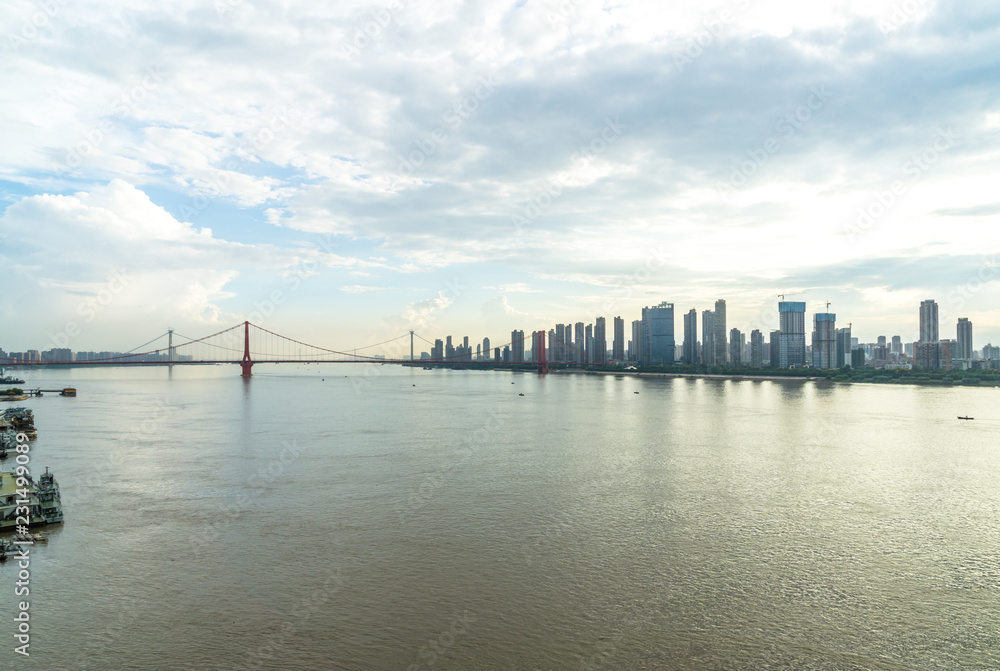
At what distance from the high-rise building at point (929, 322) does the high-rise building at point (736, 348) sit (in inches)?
1245

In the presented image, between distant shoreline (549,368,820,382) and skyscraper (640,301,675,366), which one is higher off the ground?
skyscraper (640,301,675,366)

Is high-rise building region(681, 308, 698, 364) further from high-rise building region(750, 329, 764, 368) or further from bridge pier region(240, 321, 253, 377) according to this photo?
bridge pier region(240, 321, 253, 377)

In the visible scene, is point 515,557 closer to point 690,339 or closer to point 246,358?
point 246,358

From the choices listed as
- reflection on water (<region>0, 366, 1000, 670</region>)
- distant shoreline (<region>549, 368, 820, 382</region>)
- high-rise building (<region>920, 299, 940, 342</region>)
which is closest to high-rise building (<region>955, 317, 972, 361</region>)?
high-rise building (<region>920, 299, 940, 342</region>)

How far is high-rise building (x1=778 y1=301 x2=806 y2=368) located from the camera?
388 ft

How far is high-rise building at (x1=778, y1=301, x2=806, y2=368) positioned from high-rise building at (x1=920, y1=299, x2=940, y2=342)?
65.8ft

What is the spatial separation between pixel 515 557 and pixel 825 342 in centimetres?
12112

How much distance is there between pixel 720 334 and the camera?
12044 centimetres

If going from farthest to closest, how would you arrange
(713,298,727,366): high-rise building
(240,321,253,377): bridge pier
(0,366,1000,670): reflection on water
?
(713,298,727,366): high-rise building
(240,321,253,377): bridge pier
(0,366,1000,670): reflection on water

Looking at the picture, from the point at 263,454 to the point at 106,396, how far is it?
4289 cm

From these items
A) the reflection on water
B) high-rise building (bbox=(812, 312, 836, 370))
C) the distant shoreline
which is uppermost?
high-rise building (bbox=(812, 312, 836, 370))

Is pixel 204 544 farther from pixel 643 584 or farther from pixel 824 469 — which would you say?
pixel 824 469

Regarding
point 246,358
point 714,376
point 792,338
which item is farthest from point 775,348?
point 246,358

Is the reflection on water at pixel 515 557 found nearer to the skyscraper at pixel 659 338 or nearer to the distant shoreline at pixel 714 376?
the distant shoreline at pixel 714 376
